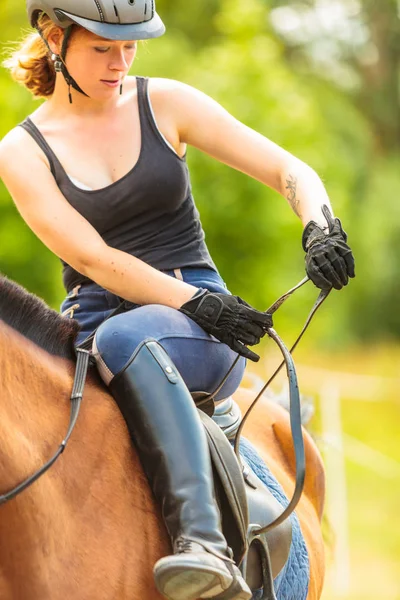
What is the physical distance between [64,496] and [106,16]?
146cm

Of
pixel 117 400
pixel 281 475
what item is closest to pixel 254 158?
pixel 117 400

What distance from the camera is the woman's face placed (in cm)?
335

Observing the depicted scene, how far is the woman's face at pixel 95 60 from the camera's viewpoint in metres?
3.35

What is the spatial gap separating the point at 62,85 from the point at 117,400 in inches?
42.6

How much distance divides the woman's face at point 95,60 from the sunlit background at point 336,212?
2538 millimetres

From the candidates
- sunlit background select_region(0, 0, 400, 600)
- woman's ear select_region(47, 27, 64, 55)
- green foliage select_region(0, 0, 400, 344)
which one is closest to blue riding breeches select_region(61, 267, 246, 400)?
woman's ear select_region(47, 27, 64, 55)

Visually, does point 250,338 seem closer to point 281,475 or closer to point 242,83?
point 281,475

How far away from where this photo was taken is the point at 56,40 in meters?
3.44

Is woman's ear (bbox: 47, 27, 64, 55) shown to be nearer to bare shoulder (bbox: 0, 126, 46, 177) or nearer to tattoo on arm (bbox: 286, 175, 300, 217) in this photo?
bare shoulder (bbox: 0, 126, 46, 177)

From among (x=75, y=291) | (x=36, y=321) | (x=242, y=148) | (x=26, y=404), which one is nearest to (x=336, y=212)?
(x=242, y=148)

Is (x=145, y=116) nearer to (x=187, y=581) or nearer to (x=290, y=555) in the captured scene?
(x=187, y=581)

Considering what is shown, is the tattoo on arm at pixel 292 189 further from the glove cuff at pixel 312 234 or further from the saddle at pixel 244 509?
the saddle at pixel 244 509

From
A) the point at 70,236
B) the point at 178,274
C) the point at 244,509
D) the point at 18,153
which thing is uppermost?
the point at 18,153

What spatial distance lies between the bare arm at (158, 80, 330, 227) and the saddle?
2.57 feet
